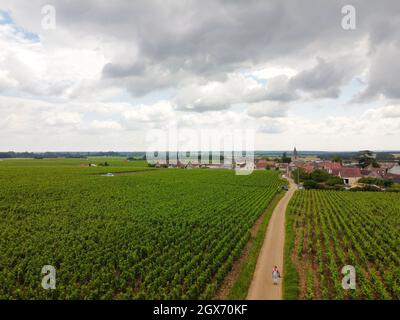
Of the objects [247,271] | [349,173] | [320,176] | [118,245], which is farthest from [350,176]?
[118,245]

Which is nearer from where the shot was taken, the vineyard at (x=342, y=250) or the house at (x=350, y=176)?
the vineyard at (x=342, y=250)

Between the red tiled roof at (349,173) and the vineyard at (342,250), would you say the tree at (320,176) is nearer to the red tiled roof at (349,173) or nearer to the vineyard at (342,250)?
the red tiled roof at (349,173)

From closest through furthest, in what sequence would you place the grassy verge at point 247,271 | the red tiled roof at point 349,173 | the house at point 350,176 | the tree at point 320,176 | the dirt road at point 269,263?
the grassy verge at point 247,271 < the dirt road at point 269,263 < the tree at point 320,176 < the house at point 350,176 < the red tiled roof at point 349,173

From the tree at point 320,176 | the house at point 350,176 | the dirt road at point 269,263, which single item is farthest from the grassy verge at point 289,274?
the house at point 350,176

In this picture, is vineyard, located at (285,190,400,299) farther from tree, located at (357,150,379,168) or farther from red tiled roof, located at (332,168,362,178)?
tree, located at (357,150,379,168)

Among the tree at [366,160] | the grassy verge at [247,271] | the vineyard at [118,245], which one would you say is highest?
the tree at [366,160]

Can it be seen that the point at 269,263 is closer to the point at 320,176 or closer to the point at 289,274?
the point at 289,274
